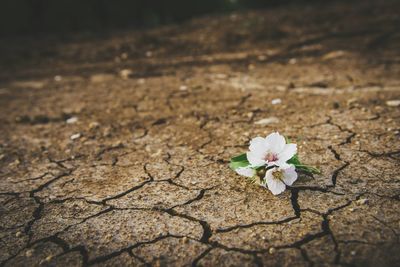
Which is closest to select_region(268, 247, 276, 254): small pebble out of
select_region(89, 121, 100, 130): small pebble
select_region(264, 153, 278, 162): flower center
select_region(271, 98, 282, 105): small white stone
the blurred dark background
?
select_region(264, 153, 278, 162): flower center

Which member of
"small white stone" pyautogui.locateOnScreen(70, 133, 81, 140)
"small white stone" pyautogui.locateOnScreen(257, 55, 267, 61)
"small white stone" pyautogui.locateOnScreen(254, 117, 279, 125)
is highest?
"small white stone" pyautogui.locateOnScreen(257, 55, 267, 61)

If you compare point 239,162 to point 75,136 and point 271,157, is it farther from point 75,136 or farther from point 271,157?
point 75,136

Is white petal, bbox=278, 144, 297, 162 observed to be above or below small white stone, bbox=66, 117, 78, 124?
above

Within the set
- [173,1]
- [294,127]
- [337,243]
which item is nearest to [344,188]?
[337,243]

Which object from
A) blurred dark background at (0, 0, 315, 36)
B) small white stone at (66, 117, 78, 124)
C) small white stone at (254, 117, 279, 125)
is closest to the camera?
small white stone at (254, 117, 279, 125)

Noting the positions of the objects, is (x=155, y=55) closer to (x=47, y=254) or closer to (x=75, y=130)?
(x=75, y=130)

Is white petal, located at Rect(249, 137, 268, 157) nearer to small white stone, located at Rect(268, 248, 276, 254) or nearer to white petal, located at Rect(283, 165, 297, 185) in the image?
white petal, located at Rect(283, 165, 297, 185)

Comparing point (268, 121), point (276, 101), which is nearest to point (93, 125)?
point (268, 121)
